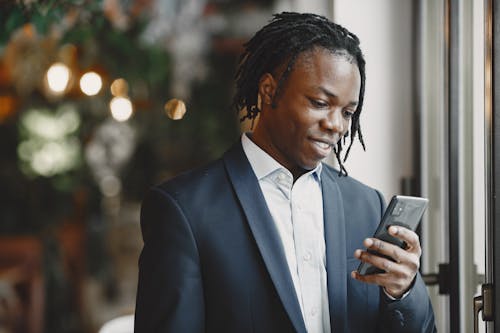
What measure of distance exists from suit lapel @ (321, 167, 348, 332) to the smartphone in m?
0.09

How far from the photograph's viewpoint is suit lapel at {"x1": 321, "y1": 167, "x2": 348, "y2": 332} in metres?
1.20

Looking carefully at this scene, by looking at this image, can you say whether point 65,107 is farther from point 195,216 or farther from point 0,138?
point 195,216

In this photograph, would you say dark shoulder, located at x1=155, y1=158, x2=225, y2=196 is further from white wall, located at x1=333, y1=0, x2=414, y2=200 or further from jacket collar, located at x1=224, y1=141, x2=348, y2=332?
white wall, located at x1=333, y1=0, x2=414, y2=200

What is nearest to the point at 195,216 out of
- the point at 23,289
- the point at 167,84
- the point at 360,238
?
the point at 360,238

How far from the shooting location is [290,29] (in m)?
1.20

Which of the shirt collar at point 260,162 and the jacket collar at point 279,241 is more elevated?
the shirt collar at point 260,162

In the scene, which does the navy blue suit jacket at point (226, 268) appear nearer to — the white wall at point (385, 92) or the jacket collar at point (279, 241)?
the jacket collar at point (279, 241)

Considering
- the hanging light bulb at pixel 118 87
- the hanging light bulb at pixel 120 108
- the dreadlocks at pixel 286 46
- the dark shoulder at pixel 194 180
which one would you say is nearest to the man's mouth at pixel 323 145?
the dreadlocks at pixel 286 46

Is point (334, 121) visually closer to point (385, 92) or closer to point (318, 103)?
point (318, 103)

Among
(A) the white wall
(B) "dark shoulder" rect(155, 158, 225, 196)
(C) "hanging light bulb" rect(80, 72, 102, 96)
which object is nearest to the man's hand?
(B) "dark shoulder" rect(155, 158, 225, 196)

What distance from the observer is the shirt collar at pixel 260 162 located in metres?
1.22

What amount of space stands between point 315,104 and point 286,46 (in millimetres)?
139

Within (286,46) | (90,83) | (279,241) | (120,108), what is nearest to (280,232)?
(279,241)

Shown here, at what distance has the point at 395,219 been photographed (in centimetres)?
113
